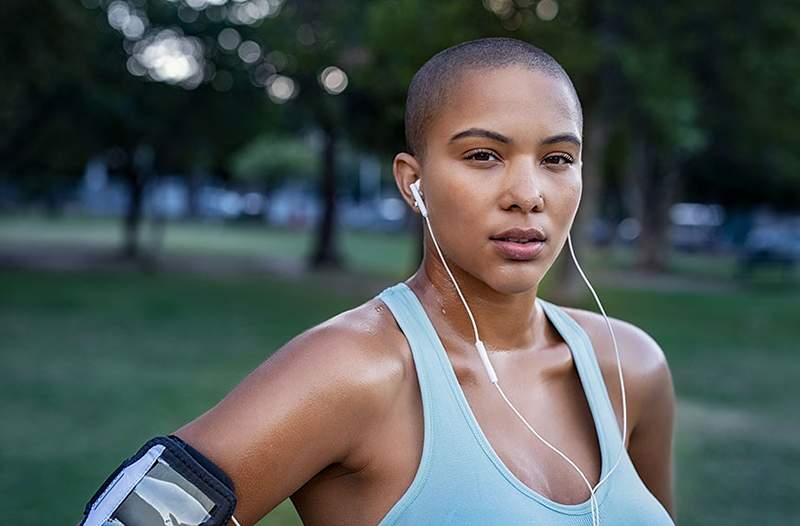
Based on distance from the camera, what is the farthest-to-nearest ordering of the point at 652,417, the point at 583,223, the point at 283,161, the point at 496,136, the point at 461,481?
the point at 283,161, the point at 583,223, the point at 652,417, the point at 496,136, the point at 461,481

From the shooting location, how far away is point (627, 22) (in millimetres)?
18109

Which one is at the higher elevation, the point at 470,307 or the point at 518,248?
the point at 518,248

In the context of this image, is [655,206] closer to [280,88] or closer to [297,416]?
[280,88]

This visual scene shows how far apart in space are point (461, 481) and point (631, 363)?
623 mm

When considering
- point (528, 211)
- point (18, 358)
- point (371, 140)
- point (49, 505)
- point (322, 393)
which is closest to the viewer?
point (322, 393)

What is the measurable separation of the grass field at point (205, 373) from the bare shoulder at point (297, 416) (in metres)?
4.79

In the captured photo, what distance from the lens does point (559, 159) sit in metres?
1.78

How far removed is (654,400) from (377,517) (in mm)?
766

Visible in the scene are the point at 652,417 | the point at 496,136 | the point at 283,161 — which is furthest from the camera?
the point at 283,161

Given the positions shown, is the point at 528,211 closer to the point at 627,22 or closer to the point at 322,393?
the point at 322,393

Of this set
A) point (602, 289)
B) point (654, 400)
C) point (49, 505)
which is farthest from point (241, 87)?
point (654, 400)

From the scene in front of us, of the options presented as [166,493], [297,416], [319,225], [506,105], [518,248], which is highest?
[506,105]

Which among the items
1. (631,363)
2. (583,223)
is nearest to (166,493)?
(631,363)

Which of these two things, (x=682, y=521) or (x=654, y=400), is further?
(x=682, y=521)
